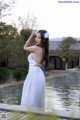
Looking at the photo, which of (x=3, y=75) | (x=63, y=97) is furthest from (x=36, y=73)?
(x=3, y=75)

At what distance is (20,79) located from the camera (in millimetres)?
21719

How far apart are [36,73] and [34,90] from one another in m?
0.21

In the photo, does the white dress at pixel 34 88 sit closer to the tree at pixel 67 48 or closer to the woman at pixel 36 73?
the woman at pixel 36 73

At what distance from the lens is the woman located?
4.59 m

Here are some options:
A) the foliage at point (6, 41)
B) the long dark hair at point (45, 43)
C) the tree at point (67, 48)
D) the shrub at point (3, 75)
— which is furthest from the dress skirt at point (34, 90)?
the tree at point (67, 48)

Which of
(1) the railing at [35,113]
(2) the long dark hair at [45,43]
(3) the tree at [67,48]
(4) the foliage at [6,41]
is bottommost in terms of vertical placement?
(3) the tree at [67,48]

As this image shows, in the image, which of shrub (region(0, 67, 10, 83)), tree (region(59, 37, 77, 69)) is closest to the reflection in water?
shrub (region(0, 67, 10, 83))

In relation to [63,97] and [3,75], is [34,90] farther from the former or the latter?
[3,75]

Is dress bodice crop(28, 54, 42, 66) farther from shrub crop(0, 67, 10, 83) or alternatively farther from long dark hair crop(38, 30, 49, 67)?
shrub crop(0, 67, 10, 83)

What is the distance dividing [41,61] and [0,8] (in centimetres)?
1833

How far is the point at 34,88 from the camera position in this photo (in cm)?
465

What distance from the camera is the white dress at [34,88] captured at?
4617 mm

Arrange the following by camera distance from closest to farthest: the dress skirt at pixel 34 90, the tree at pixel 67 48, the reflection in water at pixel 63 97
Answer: the reflection in water at pixel 63 97, the dress skirt at pixel 34 90, the tree at pixel 67 48

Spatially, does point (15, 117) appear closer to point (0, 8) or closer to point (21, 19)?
point (0, 8)
